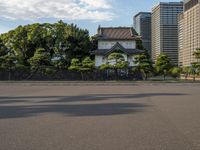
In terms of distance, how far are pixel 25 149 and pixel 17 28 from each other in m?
52.9

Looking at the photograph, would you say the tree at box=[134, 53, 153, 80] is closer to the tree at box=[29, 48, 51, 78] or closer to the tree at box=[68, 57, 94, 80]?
the tree at box=[68, 57, 94, 80]

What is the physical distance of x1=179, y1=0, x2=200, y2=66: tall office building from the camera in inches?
2987

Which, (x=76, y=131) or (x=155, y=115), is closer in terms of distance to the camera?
(x=76, y=131)

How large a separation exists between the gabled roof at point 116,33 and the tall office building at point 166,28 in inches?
967

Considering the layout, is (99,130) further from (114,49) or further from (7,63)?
(114,49)

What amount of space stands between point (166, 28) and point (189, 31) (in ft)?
30.6

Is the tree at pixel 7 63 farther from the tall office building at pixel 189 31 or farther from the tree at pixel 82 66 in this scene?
the tall office building at pixel 189 31

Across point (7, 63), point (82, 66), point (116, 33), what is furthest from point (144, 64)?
point (7, 63)

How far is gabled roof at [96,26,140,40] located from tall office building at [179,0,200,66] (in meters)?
19.2

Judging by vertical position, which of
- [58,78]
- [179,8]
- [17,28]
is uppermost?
[179,8]

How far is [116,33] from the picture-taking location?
60.8 meters

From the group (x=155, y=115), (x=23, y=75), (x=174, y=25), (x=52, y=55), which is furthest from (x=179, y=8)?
(x=155, y=115)

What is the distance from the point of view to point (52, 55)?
57062 mm

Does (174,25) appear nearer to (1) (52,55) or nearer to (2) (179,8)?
(2) (179,8)
